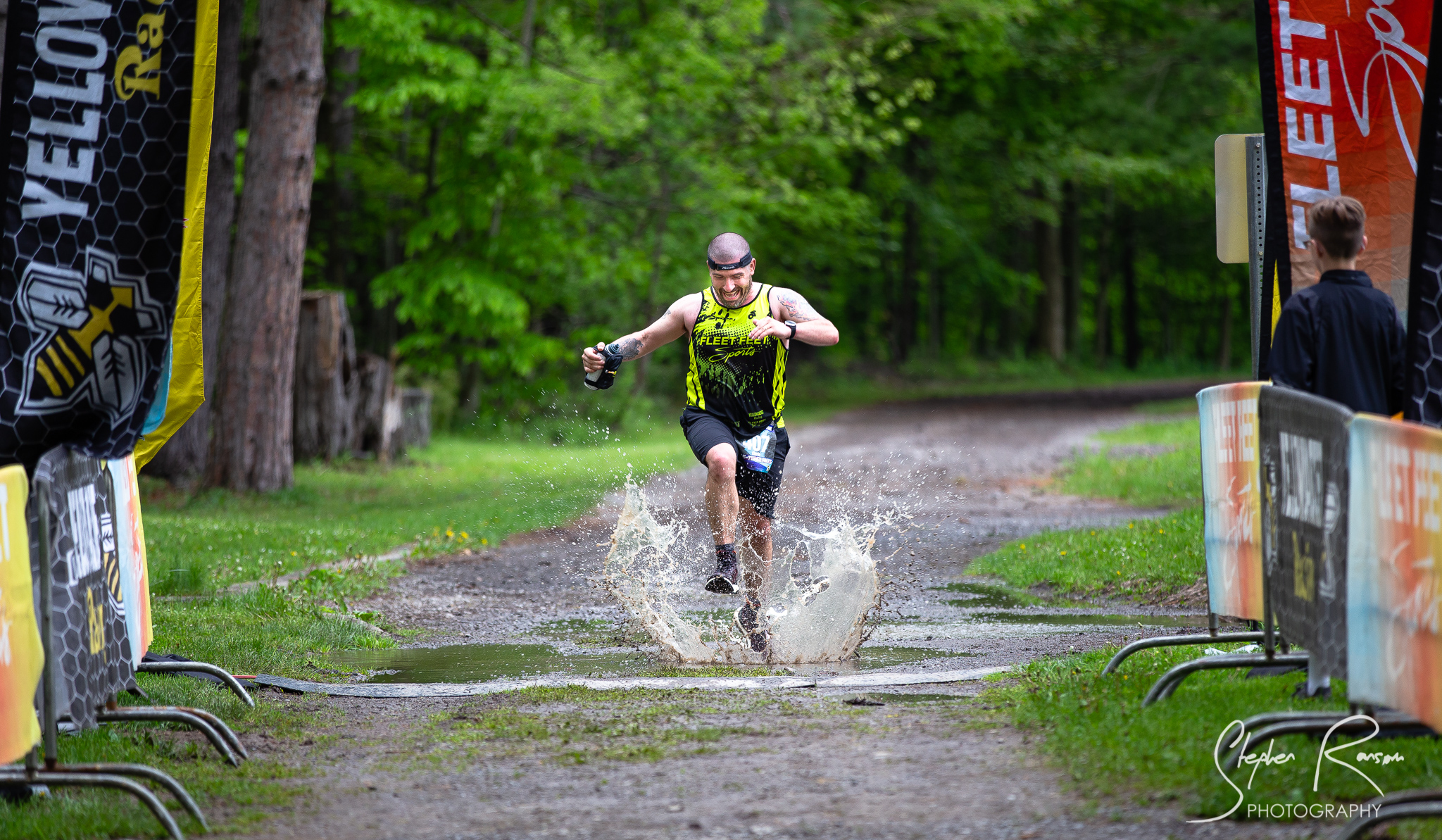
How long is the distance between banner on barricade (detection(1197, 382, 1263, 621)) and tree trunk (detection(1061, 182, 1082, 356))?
3948cm

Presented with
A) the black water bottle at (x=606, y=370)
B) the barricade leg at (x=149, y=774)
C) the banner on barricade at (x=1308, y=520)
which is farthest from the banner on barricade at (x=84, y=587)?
the banner on barricade at (x=1308, y=520)

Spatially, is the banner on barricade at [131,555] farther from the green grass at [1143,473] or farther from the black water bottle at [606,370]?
the green grass at [1143,473]

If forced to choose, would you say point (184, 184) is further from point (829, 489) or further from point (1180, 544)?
point (829, 489)

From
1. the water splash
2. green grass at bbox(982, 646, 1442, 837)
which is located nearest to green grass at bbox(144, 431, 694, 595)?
the water splash

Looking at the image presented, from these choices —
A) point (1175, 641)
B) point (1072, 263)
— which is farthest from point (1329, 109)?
point (1072, 263)

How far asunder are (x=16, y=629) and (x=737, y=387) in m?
4.53

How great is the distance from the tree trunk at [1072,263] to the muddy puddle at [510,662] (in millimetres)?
38983

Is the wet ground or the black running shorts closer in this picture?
the wet ground

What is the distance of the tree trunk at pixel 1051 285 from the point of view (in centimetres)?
4553

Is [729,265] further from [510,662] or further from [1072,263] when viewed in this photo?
[1072,263]

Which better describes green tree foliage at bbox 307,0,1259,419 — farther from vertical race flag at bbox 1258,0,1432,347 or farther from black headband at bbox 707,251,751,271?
vertical race flag at bbox 1258,0,1432,347

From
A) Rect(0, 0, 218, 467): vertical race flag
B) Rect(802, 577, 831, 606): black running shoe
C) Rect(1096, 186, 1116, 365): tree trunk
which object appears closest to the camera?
Rect(0, 0, 218, 467): vertical race flag

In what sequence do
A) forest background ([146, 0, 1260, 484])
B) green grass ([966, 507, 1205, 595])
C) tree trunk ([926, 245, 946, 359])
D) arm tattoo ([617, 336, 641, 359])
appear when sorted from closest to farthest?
arm tattoo ([617, 336, 641, 359]), green grass ([966, 507, 1205, 595]), forest background ([146, 0, 1260, 484]), tree trunk ([926, 245, 946, 359])

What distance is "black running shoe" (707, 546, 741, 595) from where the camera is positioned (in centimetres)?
750
